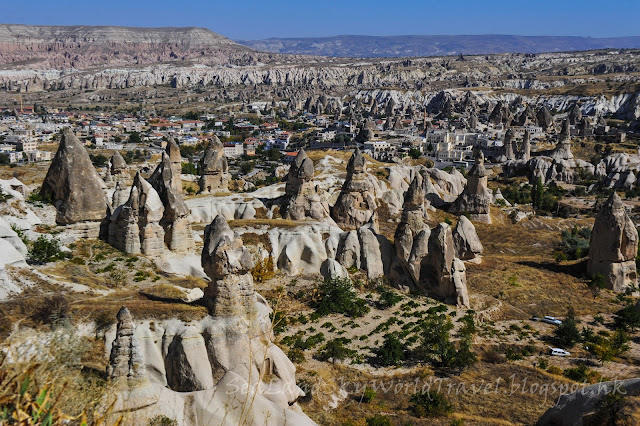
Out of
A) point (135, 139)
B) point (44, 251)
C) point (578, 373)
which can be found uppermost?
point (135, 139)

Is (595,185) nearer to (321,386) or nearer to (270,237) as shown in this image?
(270,237)

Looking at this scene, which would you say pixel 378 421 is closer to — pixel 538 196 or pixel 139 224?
pixel 139 224

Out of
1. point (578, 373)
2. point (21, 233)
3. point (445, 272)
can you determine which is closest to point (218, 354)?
point (21, 233)

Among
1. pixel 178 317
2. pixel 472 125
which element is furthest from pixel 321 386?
pixel 472 125

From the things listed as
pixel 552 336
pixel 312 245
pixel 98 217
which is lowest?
pixel 552 336

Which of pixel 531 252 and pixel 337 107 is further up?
pixel 337 107

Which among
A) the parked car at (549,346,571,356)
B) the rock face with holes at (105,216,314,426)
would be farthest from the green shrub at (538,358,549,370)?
the rock face with holes at (105,216,314,426)
